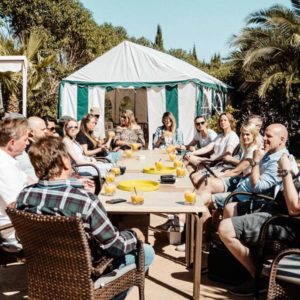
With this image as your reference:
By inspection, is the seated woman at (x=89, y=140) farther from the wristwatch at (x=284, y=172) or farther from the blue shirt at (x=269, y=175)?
the wristwatch at (x=284, y=172)

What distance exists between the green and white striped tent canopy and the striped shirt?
31.4 feet

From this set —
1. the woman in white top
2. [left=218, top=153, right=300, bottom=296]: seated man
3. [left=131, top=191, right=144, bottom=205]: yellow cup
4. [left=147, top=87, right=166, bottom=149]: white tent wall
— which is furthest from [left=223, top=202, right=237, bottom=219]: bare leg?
[left=147, top=87, right=166, bottom=149]: white tent wall

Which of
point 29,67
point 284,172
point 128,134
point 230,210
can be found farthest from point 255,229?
point 29,67

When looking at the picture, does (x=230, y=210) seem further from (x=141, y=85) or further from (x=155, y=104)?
(x=141, y=85)

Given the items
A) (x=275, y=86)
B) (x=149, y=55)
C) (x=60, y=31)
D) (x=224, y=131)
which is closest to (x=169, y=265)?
(x=224, y=131)

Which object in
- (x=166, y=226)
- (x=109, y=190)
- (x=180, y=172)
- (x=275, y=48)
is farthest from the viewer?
(x=275, y=48)

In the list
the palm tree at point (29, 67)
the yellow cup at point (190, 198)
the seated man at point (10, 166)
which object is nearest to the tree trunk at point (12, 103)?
the palm tree at point (29, 67)

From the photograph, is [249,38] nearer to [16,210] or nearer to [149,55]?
[149,55]

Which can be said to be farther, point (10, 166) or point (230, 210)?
point (230, 210)

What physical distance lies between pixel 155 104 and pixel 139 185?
868 centimetres

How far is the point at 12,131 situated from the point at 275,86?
11.4m

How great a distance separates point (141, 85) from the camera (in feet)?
39.3

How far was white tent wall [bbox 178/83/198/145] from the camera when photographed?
11.6 m

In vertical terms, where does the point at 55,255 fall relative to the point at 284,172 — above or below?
below
